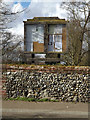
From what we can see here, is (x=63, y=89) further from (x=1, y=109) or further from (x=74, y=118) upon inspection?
(x=1, y=109)

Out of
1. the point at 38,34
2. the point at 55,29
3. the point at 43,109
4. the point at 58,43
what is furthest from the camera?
the point at 55,29

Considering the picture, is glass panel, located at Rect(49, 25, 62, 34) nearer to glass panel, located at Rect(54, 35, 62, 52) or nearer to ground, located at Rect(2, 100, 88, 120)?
glass panel, located at Rect(54, 35, 62, 52)

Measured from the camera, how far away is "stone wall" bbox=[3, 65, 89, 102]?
7770 mm

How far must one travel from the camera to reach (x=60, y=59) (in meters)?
13.7

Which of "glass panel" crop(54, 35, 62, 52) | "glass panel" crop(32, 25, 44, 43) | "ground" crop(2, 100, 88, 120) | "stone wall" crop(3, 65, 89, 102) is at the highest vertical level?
"glass panel" crop(32, 25, 44, 43)

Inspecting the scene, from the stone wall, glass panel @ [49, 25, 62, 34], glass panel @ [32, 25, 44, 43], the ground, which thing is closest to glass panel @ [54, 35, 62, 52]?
glass panel @ [49, 25, 62, 34]

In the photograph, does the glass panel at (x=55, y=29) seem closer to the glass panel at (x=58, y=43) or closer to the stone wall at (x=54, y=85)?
the glass panel at (x=58, y=43)

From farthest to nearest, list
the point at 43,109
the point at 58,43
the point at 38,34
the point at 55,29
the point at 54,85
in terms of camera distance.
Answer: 1. the point at 55,29
2. the point at 38,34
3. the point at 58,43
4. the point at 54,85
5. the point at 43,109

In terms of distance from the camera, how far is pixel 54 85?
7812 millimetres

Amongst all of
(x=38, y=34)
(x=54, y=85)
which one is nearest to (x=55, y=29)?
(x=38, y=34)

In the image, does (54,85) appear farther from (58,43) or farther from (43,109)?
(58,43)

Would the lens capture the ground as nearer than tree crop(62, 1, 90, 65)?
Yes

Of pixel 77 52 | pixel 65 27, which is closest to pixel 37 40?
pixel 65 27

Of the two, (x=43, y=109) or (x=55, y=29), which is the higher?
(x=55, y=29)
